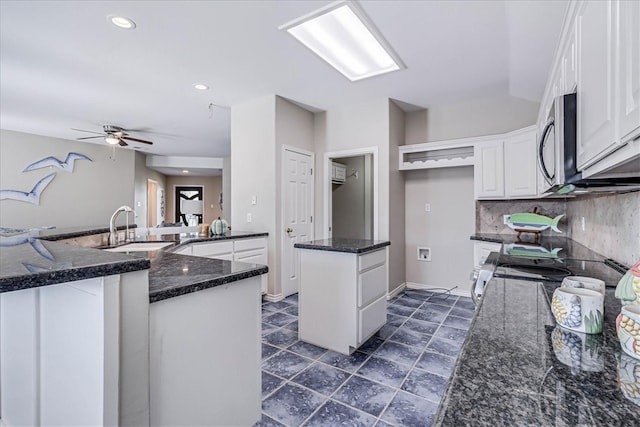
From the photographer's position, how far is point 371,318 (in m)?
2.58

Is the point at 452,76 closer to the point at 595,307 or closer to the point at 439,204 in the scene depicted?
the point at 439,204

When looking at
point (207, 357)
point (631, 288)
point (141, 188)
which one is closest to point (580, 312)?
point (631, 288)

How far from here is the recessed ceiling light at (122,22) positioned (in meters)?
2.23

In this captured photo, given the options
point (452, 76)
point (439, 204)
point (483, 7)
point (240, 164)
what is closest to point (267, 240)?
point (240, 164)

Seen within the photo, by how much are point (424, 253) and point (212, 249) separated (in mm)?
2900

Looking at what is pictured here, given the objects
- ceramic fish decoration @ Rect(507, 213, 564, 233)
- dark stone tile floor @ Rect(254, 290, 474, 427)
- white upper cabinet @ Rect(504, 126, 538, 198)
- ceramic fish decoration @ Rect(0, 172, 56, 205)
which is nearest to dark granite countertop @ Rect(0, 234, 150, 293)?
dark stone tile floor @ Rect(254, 290, 474, 427)

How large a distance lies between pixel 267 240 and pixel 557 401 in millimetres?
3519

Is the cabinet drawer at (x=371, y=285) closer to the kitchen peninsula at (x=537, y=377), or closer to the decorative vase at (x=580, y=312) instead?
the kitchen peninsula at (x=537, y=377)

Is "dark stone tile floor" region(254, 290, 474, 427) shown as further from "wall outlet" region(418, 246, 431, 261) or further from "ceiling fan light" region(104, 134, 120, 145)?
"ceiling fan light" region(104, 134, 120, 145)

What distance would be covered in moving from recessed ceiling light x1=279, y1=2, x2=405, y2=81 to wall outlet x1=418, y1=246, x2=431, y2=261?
2.46 m

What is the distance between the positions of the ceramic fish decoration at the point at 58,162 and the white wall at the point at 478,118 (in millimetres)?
6723

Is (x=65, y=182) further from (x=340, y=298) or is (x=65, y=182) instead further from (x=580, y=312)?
(x=580, y=312)

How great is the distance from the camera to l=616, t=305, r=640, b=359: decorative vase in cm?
63

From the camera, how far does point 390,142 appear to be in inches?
154
